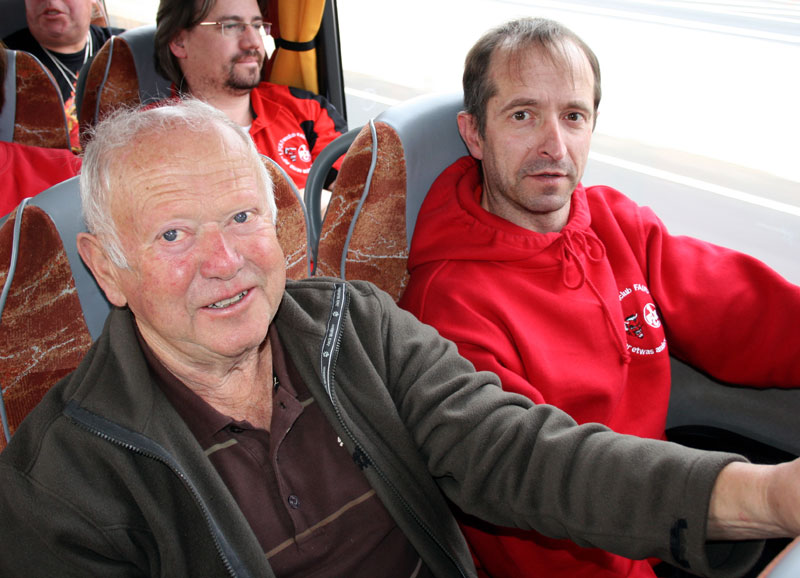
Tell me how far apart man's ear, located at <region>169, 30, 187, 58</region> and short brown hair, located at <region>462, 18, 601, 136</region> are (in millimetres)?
1630

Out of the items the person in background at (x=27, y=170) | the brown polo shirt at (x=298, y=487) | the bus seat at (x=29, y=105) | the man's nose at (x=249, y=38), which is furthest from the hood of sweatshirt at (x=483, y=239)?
the man's nose at (x=249, y=38)

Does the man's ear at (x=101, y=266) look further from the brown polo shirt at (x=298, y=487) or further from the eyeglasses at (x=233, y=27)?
the eyeglasses at (x=233, y=27)

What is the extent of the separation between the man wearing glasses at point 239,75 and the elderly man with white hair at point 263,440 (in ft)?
5.63

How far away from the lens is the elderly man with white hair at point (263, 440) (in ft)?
3.26

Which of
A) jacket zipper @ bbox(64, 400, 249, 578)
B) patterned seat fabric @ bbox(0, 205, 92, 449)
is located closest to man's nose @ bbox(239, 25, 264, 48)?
patterned seat fabric @ bbox(0, 205, 92, 449)

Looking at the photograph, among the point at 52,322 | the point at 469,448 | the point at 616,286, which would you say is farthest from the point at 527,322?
the point at 52,322

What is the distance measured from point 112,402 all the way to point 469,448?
0.57m

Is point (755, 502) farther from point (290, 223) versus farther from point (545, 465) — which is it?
point (290, 223)

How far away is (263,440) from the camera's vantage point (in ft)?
4.00

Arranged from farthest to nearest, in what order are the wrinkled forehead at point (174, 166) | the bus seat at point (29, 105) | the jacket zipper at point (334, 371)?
the bus seat at point (29, 105), the jacket zipper at point (334, 371), the wrinkled forehead at point (174, 166)

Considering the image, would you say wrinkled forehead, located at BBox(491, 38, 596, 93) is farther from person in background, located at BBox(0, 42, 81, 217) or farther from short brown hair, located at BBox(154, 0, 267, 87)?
short brown hair, located at BBox(154, 0, 267, 87)

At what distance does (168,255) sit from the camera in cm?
114

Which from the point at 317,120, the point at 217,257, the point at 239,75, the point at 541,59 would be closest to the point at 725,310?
the point at 541,59

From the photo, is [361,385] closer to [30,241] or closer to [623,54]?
[30,241]
